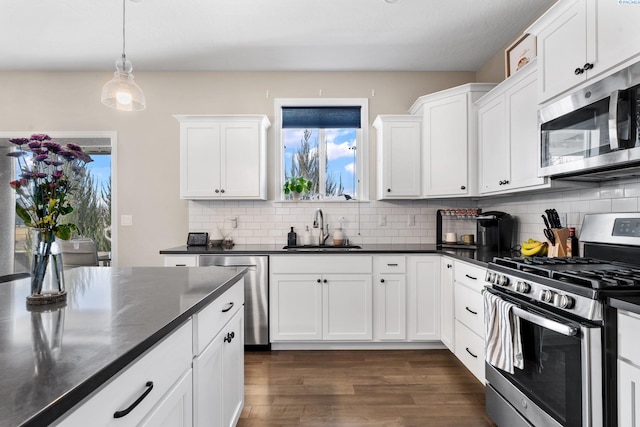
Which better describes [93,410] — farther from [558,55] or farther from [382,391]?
[558,55]

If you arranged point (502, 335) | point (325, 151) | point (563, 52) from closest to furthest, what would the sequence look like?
point (502, 335) < point (563, 52) < point (325, 151)

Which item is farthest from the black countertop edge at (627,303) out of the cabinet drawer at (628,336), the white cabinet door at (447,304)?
the white cabinet door at (447,304)

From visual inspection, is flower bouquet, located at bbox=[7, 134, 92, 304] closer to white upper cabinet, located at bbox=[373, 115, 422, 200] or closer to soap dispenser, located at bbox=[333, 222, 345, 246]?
soap dispenser, located at bbox=[333, 222, 345, 246]

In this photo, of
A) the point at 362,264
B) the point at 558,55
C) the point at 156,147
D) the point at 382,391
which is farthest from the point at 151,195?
the point at 558,55

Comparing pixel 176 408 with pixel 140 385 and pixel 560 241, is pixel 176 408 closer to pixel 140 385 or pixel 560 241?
pixel 140 385

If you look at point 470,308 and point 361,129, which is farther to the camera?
point 361,129

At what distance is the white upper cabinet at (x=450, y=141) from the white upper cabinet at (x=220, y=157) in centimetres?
168

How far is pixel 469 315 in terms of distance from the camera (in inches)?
102

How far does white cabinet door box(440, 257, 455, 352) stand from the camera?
2.94 meters

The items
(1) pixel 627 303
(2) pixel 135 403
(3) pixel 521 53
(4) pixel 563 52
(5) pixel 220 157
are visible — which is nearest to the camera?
(2) pixel 135 403

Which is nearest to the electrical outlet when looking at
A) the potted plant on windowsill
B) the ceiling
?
the ceiling

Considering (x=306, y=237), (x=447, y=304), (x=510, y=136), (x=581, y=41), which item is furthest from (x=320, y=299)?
(x=581, y=41)

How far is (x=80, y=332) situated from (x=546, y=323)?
1737mm

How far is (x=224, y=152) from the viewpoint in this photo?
348 cm
